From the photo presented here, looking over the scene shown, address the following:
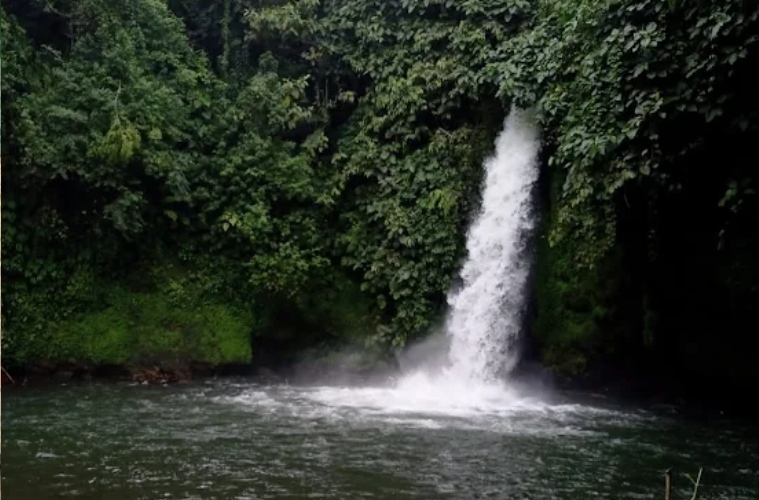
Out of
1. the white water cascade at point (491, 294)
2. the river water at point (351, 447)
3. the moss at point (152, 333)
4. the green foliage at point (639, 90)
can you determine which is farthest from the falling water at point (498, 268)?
the moss at point (152, 333)

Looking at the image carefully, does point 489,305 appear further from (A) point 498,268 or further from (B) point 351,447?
(B) point 351,447

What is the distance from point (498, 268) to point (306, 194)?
3.38 meters

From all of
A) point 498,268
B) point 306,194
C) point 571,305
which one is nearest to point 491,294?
point 498,268

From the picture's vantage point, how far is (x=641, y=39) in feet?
24.5

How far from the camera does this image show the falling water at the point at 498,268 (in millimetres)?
11219

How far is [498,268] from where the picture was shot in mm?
A: 11430

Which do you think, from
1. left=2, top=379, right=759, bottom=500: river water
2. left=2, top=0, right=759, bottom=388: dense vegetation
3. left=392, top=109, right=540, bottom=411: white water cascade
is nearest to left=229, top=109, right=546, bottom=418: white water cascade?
left=392, top=109, right=540, bottom=411: white water cascade

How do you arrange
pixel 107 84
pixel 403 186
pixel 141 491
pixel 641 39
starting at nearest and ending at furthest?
pixel 141 491, pixel 641 39, pixel 107 84, pixel 403 186

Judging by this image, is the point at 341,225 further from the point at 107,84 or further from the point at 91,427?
the point at 91,427

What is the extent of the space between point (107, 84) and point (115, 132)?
135 centimetres

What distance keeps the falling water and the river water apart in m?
0.95

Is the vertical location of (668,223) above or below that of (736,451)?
above

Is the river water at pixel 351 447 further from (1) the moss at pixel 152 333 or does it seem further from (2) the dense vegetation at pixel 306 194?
(2) the dense vegetation at pixel 306 194

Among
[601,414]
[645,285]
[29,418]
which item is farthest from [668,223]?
[29,418]
